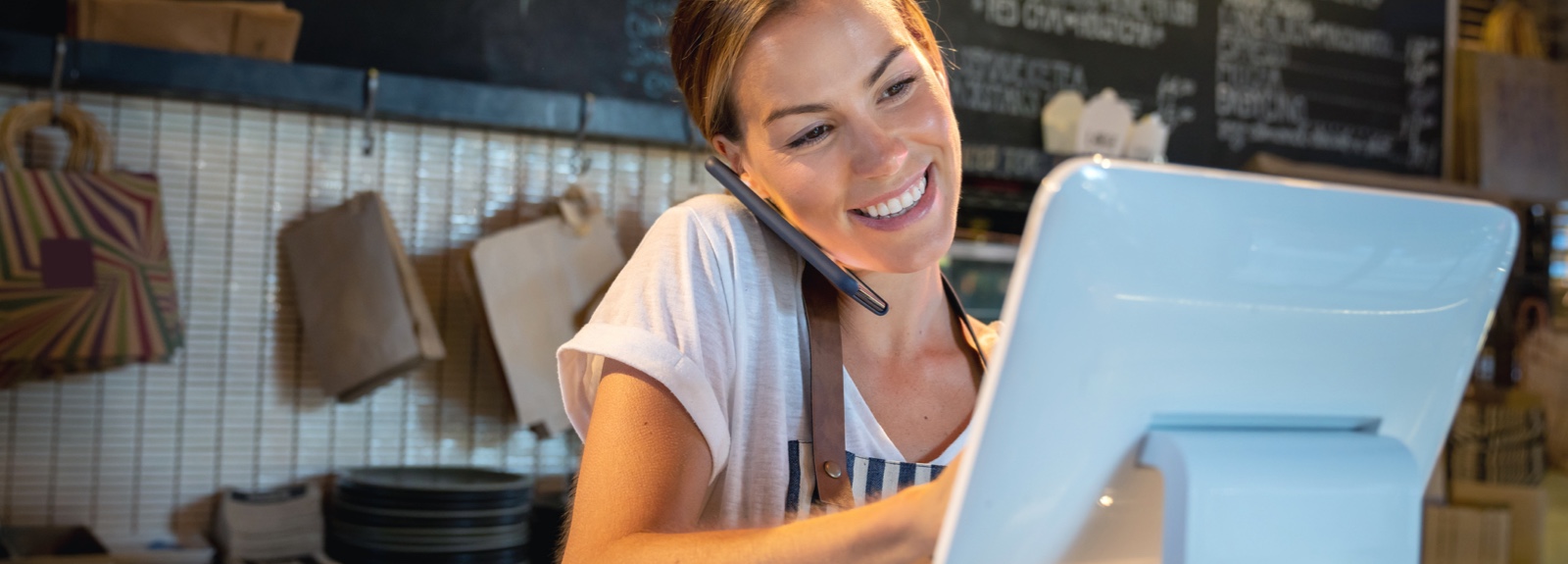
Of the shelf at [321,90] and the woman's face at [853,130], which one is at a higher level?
the shelf at [321,90]

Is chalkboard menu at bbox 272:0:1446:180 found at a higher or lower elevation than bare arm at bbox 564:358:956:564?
higher

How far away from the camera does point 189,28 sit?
2.11m

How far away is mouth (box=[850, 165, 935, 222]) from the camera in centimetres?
101

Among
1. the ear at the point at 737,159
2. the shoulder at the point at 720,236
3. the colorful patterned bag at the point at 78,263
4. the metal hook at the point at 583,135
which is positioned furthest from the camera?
the metal hook at the point at 583,135

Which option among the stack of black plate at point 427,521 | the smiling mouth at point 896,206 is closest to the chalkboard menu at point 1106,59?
the stack of black plate at point 427,521

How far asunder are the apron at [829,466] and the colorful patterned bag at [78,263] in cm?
146

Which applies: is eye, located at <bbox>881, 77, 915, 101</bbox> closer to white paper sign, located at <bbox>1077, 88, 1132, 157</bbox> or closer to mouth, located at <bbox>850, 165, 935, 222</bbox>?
mouth, located at <bbox>850, 165, 935, 222</bbox>

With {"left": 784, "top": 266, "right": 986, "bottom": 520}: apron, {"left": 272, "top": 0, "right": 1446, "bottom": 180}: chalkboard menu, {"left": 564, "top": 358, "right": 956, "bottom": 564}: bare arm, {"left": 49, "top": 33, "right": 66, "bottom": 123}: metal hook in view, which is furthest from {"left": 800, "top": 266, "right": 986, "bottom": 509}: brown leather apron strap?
{"left": 272, "top": 0, "right": 1446, "bottom": 180}: chalkboard menu

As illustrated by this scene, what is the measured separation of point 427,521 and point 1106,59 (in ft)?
7.34

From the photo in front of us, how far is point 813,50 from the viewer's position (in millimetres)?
980

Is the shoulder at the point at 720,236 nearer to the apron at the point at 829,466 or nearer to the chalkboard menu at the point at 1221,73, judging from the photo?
the apron at the point at 829,466

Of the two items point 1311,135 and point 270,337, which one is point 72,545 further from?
point 1311,135

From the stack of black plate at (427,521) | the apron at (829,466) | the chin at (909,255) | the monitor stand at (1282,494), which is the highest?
the chin at (909,255)

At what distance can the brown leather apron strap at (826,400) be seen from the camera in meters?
1.00
